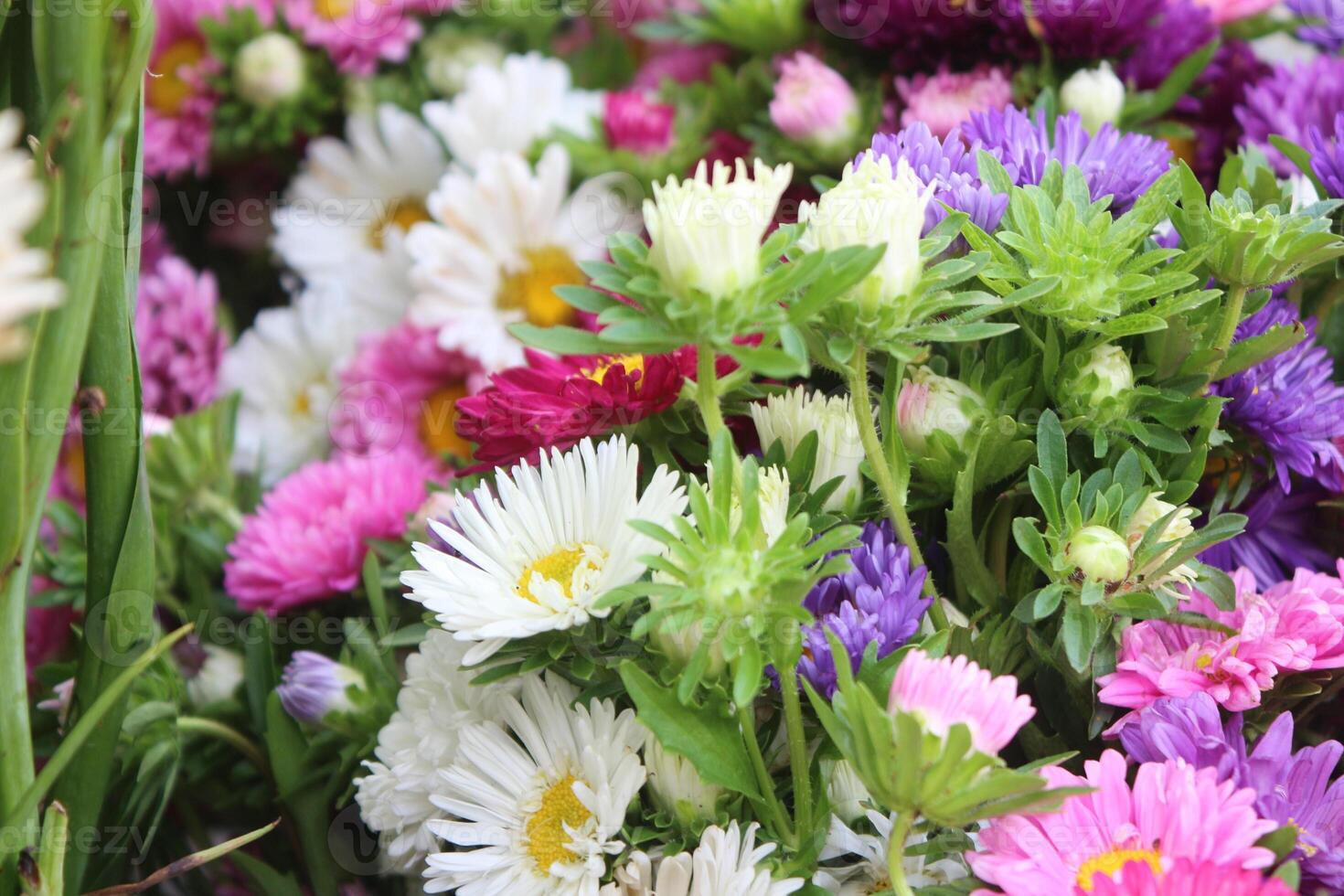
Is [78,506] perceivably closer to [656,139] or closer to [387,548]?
[387,548]

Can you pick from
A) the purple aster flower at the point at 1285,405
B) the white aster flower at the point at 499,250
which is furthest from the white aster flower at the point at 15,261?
the white aster flower at the point at 499,250

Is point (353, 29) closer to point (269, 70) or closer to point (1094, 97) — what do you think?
point (269, 70)

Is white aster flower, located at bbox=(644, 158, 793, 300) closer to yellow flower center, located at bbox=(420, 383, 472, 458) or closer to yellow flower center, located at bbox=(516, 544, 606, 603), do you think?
yellow flower center, located at bbox=(516, 544, 606, 603)

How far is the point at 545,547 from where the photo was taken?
41 centimetres

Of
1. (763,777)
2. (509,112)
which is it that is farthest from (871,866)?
(509,112)

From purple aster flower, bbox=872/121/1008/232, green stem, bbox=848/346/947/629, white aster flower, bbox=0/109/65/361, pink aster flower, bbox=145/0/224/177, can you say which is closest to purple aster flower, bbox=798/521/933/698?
green stem, bbox=848/346/947/629

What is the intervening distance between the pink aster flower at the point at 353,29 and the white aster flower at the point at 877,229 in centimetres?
53

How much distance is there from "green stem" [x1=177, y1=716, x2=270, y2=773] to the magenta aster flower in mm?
185

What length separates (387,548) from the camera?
1.86ft

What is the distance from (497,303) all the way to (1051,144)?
1.19ft

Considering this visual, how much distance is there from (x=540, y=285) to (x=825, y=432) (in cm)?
38

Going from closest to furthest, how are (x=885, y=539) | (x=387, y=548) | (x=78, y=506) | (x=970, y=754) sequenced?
1. (x=970, y=754)
2. (x=885, y=539)
3. (x=387, y=548)
4. (x=78, y=506)

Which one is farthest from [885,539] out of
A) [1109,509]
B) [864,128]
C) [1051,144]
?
[864,128]

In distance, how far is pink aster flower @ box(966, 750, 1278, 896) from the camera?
0.33m
